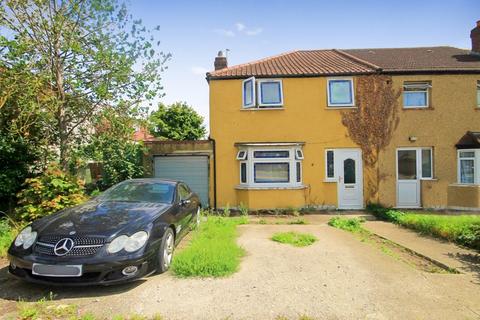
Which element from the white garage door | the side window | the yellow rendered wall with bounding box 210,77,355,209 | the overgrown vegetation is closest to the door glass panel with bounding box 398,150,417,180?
the yellow rendered wall with bounding box 210,77,355,209

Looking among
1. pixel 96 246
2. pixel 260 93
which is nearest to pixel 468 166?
pixel 260 93

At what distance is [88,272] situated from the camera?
346 centimetres

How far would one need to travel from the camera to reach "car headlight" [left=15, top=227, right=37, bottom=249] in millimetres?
3768

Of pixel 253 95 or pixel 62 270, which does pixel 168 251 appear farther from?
pixel 253 95

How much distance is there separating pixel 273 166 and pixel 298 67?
4357 millimetres

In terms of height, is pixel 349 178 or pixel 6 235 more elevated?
pixel 349 178

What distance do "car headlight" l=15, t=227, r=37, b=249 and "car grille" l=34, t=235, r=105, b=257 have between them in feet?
0.48

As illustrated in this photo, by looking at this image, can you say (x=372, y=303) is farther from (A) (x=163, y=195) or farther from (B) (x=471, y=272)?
(A) (x=163, y=195)

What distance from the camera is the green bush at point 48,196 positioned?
660cm

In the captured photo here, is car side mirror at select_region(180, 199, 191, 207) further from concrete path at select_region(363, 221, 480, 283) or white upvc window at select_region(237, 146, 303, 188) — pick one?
white upvc window at select_region(237, 146, 303, 188)

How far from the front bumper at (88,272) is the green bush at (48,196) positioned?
3294mm

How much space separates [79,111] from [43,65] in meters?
1.42

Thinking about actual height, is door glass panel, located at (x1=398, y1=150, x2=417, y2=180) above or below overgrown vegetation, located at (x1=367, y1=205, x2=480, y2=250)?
above

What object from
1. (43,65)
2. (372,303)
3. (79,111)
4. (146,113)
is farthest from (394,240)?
(43,65)
